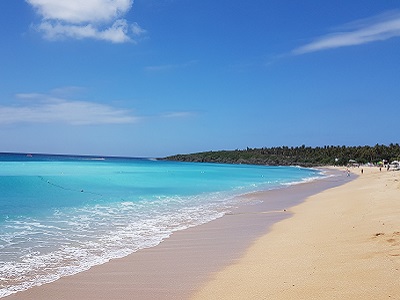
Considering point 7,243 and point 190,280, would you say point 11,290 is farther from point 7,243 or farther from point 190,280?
point 7,243

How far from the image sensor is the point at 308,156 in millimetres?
143750

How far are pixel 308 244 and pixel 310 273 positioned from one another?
9.28ft

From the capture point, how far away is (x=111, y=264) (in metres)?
7.94

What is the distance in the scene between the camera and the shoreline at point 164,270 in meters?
6.11

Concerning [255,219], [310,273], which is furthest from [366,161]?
[310,273]

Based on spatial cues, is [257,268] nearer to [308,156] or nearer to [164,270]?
[164,270]

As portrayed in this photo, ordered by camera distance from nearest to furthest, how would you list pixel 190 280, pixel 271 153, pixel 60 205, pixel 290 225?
pixel 190 280, pixel 290 225, pixel 60 205, pixel 271 153

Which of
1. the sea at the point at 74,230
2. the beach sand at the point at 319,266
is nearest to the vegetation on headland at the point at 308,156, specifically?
the sea at the point at 74,230

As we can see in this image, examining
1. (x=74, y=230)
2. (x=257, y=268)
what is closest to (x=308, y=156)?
(x=74, y=230)

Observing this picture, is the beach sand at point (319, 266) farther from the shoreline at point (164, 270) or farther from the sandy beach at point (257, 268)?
the shoreline at point (164, 270)

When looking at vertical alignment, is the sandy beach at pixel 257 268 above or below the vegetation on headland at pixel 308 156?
below

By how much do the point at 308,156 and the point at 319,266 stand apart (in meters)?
142

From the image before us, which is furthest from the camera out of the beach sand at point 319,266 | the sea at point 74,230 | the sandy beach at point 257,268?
the sea at point 74,230

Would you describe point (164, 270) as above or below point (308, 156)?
below
